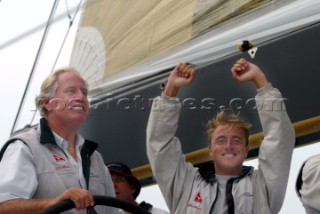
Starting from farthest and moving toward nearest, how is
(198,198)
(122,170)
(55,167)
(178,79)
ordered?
(122,170) → (178,79) → (198,198) → (55,167)

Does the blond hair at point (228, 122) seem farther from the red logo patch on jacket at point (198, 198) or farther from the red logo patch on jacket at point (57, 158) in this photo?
the red logo patch on jacket at point (57, 158)

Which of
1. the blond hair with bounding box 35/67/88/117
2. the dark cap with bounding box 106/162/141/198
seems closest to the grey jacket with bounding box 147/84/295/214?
the blond hair with bounding box 35/67/88/117

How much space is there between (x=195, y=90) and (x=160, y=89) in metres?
0.17

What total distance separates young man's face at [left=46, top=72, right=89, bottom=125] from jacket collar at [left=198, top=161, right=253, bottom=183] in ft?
1.39

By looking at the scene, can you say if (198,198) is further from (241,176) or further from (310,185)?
(310,185)

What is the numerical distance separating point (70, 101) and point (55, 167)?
10.0 inches

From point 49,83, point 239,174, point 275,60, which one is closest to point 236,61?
point 275,60

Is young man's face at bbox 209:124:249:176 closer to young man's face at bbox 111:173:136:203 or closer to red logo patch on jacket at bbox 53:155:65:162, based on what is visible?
red logo patch on jacket at bbox 53:155:65:162

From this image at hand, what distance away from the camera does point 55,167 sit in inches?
120

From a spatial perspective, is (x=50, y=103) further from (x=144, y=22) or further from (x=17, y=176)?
(x=144, y=22)

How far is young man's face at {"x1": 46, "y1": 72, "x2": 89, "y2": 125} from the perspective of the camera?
3.17 m

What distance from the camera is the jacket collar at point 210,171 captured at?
3.21m

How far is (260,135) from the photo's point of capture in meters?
3.40

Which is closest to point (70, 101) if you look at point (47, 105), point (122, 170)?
point (47, 105)
